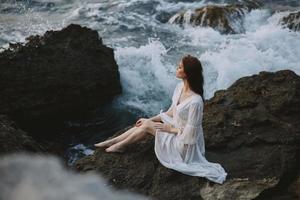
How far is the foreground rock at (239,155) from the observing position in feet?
20.6

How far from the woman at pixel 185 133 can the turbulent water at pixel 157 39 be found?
3.13 meters

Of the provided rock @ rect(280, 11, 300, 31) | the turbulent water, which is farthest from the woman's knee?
rock @ rect(280, 11, 300, 31)

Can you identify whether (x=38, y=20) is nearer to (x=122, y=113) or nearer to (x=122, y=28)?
(x=122, y=28)

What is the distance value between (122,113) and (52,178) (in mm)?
5068

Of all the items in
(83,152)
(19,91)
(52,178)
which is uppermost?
(52,178)

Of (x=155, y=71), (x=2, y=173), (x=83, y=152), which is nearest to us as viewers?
(x=2, y=173)

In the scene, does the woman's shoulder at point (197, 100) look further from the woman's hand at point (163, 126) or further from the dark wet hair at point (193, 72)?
the woman's hand at point (163, 126)

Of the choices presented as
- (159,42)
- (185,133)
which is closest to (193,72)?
(185,133)

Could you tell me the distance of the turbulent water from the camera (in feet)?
39.4

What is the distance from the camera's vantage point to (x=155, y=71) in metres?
12.4

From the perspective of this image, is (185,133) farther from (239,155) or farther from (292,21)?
(292,21)

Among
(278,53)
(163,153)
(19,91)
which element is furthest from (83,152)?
(278,53)

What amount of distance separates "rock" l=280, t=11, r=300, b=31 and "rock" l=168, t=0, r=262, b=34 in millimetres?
1258

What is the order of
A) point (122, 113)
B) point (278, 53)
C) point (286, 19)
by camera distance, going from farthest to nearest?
point (286, 19), point (278, 53), point (122, 113)
